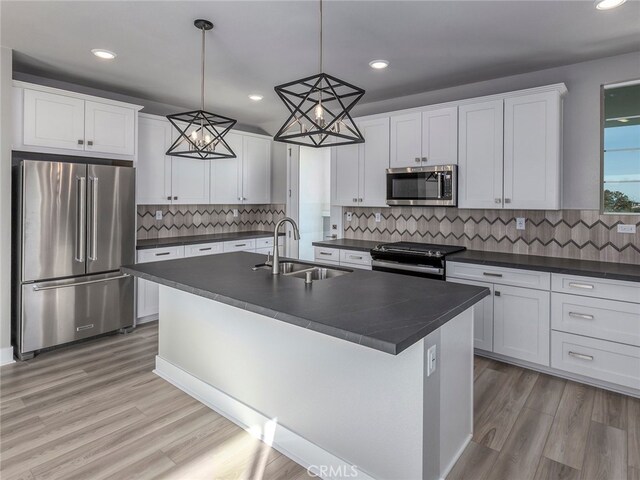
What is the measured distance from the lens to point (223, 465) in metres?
2.09

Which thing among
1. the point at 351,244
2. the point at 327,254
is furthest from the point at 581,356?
the point at 327,254

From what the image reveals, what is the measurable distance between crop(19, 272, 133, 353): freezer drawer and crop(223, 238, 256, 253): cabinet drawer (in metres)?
1.33

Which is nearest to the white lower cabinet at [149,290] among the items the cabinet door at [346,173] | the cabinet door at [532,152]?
the cabinet door at [346,173]

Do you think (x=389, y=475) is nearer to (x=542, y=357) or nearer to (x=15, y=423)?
(x=542, y=357)

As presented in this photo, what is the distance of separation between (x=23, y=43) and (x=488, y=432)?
444cm

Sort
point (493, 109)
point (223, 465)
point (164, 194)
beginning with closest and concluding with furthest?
point (223, 465)
point (493, 109)
point (164, 194)

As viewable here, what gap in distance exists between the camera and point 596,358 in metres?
2.93

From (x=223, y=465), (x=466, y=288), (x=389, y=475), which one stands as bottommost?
(x=223, y=465)

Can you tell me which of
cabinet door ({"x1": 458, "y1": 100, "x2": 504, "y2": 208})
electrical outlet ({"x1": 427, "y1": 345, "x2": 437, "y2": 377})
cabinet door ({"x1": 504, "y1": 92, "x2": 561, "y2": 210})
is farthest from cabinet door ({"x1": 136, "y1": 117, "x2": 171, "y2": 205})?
electrical outlet ({"x1": 427, "y1": 345, "x2": 437, "y2": 377})

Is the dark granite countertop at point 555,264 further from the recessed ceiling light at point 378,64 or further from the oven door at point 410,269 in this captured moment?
the recessed ceiling light at point 378,64

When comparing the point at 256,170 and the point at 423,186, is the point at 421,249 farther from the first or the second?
the point at 256,170

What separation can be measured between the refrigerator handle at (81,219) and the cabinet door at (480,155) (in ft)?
Result: 11.8

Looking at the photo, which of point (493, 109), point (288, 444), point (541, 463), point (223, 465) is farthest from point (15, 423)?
point (493, 109)

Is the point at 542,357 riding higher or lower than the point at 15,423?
higher
